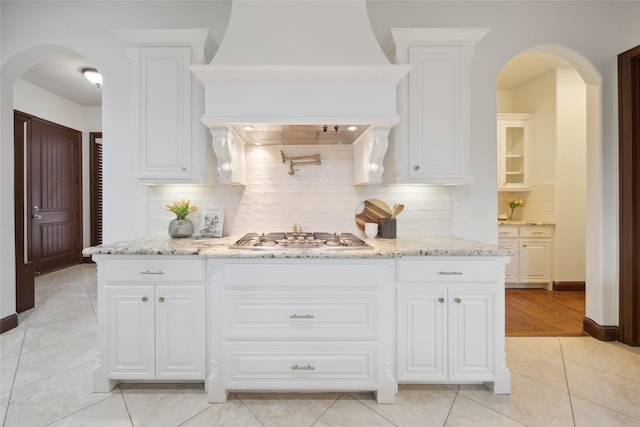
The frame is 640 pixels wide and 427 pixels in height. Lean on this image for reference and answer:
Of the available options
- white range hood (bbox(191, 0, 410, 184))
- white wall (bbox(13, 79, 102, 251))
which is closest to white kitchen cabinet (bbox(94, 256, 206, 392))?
white range hood (bbox(191, 0, 410, 184))

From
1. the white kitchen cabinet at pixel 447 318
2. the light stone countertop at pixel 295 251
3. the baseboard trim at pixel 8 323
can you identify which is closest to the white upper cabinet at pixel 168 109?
the light stone countertop at pixel 295 251

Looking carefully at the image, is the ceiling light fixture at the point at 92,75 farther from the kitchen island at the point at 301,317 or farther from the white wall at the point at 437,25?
the kitchen island at the point at 301,317

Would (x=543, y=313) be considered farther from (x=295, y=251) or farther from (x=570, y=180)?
(x=295, y=251)

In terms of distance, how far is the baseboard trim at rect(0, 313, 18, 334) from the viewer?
2.74m

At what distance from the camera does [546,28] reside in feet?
8.42

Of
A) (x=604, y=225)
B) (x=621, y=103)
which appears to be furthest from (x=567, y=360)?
(x=621, y=103)

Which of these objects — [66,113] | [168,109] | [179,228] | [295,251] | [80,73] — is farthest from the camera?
[66,113]

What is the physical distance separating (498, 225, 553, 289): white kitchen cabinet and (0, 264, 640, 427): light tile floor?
5.81ft

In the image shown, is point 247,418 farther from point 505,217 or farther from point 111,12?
point 505,217

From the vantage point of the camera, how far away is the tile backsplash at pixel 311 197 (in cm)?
256

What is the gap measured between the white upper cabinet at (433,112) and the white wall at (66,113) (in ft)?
18.2

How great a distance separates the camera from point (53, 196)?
5.14m

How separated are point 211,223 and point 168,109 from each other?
35.5 inches

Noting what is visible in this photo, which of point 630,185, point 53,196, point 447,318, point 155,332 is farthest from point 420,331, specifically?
point 53,196
